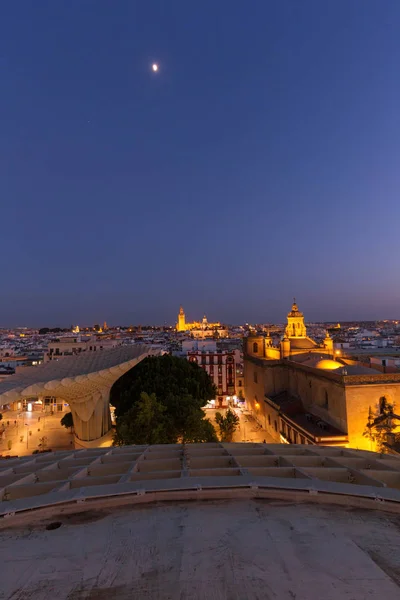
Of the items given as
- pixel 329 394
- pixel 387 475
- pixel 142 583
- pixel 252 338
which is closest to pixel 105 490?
pixel 142 583

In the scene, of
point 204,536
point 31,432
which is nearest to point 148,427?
point 204,536

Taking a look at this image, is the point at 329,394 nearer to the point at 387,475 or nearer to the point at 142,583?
the point at 387,475

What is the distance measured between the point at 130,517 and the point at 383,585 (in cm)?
428

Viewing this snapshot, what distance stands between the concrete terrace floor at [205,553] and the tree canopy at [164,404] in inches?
573

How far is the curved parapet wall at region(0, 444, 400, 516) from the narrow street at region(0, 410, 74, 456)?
20.5 meters

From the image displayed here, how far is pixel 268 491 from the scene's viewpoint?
7.62 m

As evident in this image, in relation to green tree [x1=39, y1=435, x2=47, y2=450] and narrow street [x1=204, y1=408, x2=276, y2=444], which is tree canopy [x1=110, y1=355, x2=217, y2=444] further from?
green tree [x1=39, y1=435, x2=47, y2=450]

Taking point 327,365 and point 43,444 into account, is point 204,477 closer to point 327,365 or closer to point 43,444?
point 327,365

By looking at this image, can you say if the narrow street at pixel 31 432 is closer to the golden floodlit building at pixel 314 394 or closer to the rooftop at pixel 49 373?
the rooftop at pixel 49 373

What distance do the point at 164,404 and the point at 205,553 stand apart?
19.3 meters

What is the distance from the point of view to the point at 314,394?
2969 centimetres

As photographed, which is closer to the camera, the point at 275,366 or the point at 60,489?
the point at 60,489

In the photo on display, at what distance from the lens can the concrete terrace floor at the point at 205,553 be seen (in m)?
4.52

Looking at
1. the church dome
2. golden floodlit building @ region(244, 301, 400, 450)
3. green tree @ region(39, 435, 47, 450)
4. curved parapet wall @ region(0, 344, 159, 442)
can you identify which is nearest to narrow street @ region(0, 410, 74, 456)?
green tree @ region(39, 435, 47, 450)
